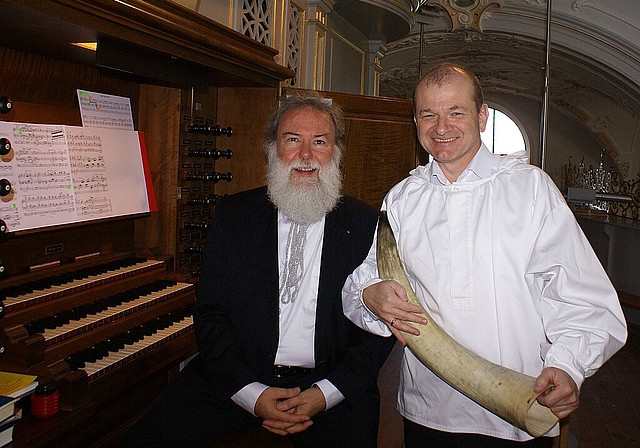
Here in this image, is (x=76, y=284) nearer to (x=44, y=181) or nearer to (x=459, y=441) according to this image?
(x=44, y=181)

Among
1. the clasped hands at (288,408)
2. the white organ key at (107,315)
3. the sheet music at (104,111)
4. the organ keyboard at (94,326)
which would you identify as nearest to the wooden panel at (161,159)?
the sheet music at (104,111)

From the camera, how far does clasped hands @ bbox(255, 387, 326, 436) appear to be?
2314 millimetres

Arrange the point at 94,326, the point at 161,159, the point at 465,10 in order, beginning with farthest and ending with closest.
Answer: the point at 465,10, the point at 161,159, the point at 94,326

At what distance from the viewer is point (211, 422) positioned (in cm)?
243

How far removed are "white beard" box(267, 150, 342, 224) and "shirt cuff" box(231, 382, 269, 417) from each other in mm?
792

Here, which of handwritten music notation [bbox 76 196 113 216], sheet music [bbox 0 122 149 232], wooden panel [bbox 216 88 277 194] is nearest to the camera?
sheet music [bbox 0 122 149 232]

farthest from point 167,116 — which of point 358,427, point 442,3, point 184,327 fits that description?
point 442,3

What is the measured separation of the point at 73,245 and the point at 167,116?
1.00m

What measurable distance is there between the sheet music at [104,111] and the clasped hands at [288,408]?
5.89ft

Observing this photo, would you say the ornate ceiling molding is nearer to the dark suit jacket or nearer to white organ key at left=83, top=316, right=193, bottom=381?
the dark suit jacket

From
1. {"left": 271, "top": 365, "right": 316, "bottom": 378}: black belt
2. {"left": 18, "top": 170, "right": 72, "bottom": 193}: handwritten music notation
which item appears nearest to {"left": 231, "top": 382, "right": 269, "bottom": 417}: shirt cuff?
{"left": 271, "top": 365, "right": 316, "bottom": 378}: black belt

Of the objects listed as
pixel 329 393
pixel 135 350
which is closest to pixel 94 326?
pixel 135 350

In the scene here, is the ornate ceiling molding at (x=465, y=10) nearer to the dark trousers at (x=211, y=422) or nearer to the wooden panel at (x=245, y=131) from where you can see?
the wooden panel at (x=245, y=131)

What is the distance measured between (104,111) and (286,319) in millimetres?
1633
